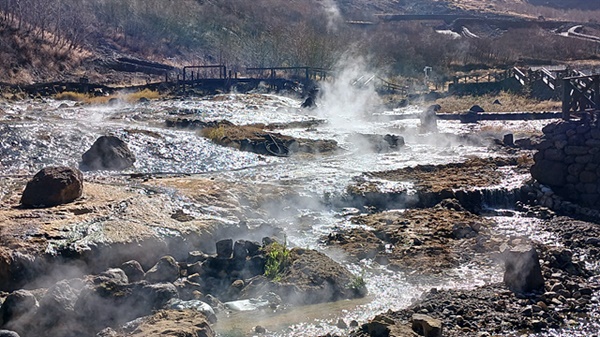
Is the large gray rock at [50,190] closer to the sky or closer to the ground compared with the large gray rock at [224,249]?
closer to the sky

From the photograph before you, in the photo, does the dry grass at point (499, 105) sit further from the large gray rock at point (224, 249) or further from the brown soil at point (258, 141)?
the large gray rock at point (224, 249)

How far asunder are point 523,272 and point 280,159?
397 inches

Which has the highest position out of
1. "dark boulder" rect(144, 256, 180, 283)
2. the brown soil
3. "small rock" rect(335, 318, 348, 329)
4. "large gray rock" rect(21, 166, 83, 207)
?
"large gray rock" rect(21, 166, 83, 207)

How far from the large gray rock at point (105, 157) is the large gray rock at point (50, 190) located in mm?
4811

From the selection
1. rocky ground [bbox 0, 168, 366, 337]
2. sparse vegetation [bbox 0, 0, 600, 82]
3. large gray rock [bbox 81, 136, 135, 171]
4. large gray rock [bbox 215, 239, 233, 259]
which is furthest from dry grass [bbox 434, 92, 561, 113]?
large gray rock [bbox 215, 239, 233, 259]

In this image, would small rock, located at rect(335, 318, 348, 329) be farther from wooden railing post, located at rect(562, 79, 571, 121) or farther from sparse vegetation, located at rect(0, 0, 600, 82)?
sparse vegetation, located at rect(0, 0, 600, 82)

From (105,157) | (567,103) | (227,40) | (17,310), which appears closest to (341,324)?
(17,310)

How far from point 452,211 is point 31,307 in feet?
28.8

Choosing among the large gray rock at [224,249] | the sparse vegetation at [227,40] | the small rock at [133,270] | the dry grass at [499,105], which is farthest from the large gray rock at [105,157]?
the dry grass at [499,105]

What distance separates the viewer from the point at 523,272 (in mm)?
9703

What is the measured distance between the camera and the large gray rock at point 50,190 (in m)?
11.3

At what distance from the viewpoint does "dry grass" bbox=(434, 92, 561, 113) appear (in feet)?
91.8

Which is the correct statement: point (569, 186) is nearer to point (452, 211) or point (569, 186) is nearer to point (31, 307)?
point (452, 211)

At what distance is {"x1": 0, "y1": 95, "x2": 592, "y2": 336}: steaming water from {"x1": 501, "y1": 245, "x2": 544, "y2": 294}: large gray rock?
1.70ft
